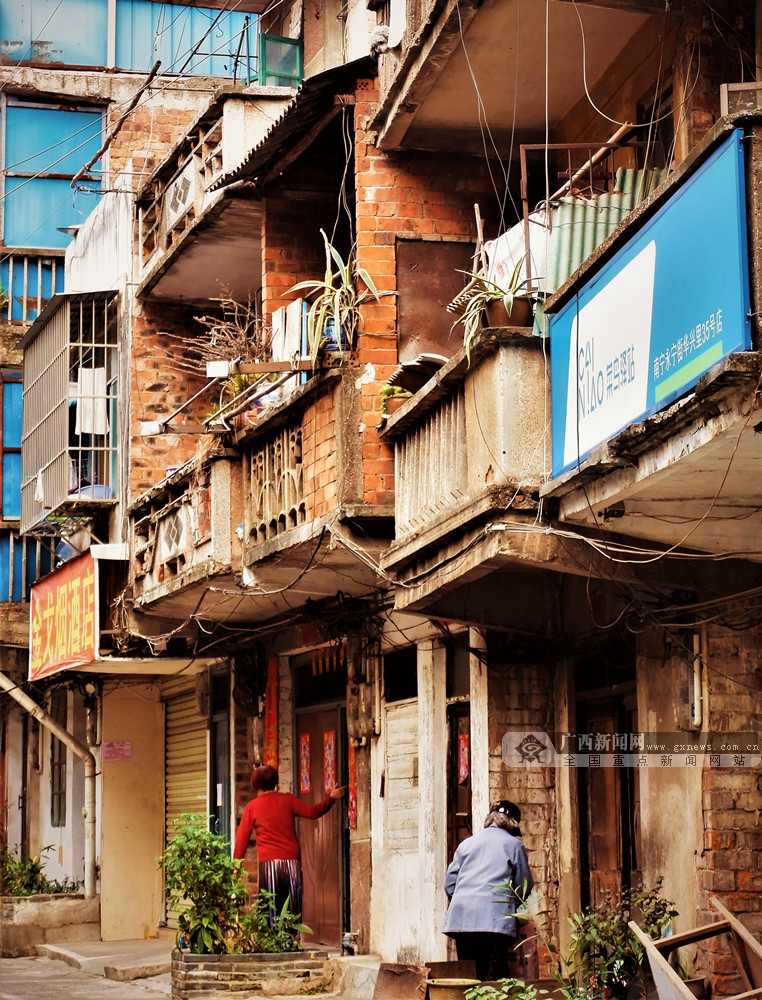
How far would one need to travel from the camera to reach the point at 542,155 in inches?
449

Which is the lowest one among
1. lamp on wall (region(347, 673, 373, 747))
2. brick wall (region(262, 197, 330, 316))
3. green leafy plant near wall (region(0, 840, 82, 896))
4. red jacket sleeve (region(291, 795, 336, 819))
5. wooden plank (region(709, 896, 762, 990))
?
green leafy plant near wall (region(0, 840, 82, 896))

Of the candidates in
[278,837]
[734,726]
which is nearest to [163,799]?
[278,837]

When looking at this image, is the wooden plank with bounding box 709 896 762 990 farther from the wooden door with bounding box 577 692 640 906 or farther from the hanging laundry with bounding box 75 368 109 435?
the hanging laundry with bounding box 75 368 109 435

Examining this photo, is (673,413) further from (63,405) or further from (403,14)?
(63,405)

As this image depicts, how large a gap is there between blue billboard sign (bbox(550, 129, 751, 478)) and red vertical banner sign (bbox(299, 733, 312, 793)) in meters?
7.74

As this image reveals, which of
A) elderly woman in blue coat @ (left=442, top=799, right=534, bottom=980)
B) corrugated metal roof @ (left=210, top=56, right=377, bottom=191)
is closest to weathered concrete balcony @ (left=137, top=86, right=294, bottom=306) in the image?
corrugated metal roof @ (left=210, top=56, right=377, bottom=191)

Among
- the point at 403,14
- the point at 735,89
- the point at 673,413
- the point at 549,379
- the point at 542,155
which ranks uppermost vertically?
the point at 403,14

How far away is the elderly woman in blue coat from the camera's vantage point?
886 centimetres

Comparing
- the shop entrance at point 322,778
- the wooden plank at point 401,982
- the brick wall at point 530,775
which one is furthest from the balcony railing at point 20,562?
the wooden plank at point 401,982

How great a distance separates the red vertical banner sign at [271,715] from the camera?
15.4 m

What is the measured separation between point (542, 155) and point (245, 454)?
3.48 meters

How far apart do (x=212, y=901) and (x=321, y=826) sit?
2.63 m

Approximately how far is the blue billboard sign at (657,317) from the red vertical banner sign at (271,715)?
8091mm

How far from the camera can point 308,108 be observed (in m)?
11.3
